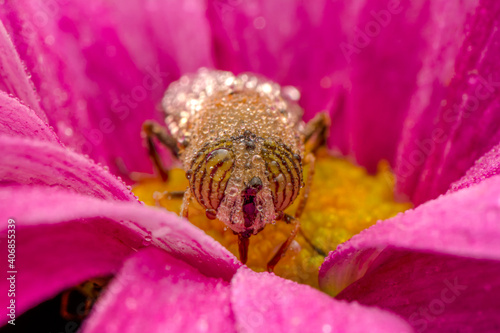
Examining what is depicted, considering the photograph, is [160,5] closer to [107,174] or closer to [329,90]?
[329,90]

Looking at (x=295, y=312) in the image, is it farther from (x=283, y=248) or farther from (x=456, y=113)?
(x=456, y=113)

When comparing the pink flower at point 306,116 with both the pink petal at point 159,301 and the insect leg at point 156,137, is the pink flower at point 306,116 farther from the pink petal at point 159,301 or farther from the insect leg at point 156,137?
the insect leg at point 156,137

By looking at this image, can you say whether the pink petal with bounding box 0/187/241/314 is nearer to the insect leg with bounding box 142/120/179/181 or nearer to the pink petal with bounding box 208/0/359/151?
the insect leg with bounding box 142/120/179/181

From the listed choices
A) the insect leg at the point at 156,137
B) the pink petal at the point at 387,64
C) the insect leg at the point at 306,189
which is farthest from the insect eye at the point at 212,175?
the pink petal at the point at 387,64

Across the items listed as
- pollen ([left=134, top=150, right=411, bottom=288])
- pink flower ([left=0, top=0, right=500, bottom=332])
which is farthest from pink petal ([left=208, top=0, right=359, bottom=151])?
pollen ([left=134, top=150, right=411, bottom=288])

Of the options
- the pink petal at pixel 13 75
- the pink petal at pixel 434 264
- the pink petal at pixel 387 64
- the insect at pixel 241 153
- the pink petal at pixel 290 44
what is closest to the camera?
the pink petal at pixel 434 264

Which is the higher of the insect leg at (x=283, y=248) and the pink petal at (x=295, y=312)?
the pink petal at (x=295, y=312)
